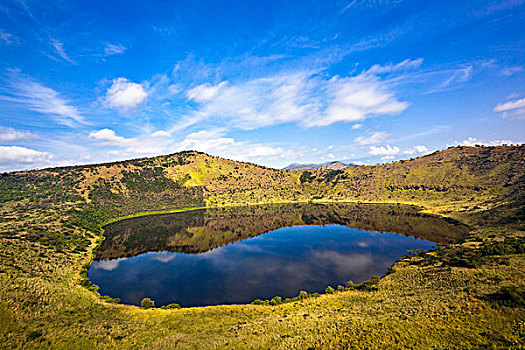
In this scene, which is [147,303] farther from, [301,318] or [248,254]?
[248,254]

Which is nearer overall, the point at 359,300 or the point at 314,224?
the point at 359,300

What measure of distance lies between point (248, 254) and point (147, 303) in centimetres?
3678

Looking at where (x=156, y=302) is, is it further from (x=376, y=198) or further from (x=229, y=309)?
(x=376, y=198)

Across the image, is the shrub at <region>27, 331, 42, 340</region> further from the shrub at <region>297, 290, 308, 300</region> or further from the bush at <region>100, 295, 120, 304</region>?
the shrub at <region>297, 290, 308, 300</region>

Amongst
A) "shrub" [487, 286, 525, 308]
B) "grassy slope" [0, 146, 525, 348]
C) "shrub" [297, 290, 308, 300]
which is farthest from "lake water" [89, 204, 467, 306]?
"shrub" [487, 286, 525, 308]

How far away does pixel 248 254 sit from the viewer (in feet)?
251

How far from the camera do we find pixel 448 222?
99312 mm

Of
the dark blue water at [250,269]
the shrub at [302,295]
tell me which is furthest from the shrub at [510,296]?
the shrub at [302,295]

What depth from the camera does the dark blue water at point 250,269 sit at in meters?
49.4

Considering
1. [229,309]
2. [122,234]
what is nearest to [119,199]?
[122,234]

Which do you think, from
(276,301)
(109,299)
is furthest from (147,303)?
(276,301)

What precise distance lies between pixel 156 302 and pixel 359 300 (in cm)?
4013

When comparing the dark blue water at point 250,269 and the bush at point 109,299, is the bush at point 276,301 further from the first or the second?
the bush at point 109,299

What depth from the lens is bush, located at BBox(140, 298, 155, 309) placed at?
43.9 metres
